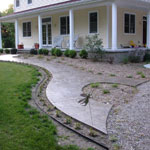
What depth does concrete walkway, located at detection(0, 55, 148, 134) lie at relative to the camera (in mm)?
5274

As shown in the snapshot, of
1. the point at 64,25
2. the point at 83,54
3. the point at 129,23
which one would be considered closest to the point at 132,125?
the point at 83,54

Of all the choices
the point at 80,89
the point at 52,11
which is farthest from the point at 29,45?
the point at 80,89

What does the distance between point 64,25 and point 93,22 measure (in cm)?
307

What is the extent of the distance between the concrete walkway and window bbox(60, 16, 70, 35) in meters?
7.47

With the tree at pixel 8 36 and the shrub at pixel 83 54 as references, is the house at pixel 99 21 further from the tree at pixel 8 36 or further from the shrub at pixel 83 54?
the tree at pixel 8 36

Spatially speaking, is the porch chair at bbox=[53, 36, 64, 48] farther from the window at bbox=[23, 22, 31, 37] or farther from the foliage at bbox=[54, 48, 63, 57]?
the window at bbox=[23, 22, 31, 37]

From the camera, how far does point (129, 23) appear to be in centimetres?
1667

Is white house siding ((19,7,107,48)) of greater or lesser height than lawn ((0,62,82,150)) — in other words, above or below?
above

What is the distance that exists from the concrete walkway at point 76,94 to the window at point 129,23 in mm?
6734

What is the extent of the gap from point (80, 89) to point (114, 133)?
3.20 metres

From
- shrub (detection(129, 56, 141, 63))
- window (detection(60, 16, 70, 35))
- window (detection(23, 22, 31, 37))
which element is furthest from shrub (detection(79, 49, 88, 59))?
window (detection(23, 22, 31, 37))

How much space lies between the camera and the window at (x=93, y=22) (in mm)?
16000

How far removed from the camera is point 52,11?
17.2 metres

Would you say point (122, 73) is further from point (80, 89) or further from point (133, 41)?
point (133, 41)
